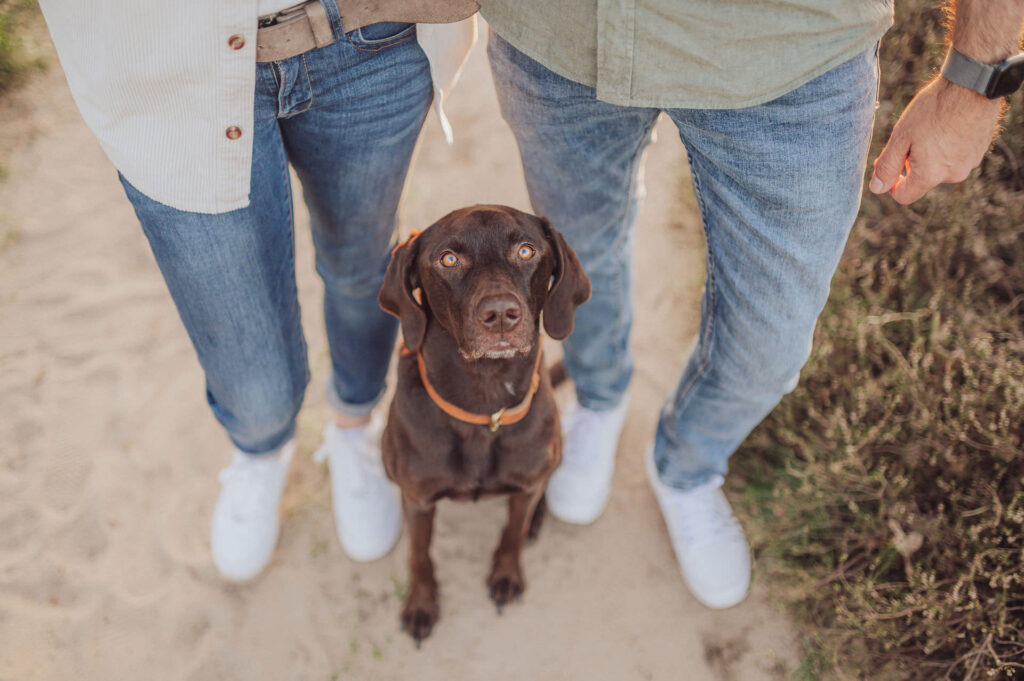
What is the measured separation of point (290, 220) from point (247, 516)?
1379 millimetres

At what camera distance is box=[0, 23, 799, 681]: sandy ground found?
2775 millimetres

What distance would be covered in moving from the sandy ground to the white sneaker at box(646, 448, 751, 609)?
0.09 metres

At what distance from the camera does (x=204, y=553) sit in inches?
118

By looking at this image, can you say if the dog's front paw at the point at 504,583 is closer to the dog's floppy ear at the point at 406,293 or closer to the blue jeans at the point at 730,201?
the blue jeans at the point at 730,201

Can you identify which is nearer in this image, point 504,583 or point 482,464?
point 482,464

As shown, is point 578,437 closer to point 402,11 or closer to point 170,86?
point 402,11

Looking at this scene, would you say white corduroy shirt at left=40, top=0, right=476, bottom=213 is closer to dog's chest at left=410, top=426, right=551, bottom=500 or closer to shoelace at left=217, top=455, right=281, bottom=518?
dog's chest at left=410, top=426, right=551, bottom=500

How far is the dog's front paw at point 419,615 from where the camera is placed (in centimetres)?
279

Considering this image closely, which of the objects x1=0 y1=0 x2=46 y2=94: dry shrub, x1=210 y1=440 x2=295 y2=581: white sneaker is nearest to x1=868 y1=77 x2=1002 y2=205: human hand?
x1=210 y1=440 x2=295 y2=581: white sneaker

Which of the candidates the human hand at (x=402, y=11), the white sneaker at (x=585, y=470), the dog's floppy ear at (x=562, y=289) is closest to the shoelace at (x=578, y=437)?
the white sneaker at (x=585, y=470)

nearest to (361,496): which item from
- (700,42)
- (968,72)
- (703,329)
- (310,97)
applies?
(703,329)

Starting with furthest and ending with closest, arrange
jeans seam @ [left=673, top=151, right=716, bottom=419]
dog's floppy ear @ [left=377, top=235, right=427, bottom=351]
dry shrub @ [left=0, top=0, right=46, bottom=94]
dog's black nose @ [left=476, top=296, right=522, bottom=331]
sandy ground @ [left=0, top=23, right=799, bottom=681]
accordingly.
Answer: dry shrub @ [left=0, top=0, right=46, bottom=94] → sandy ground @ [left=0, top=23, right=799, bottom=681] → dog's floppy ear @ [left=377, top=235, right=427, bottom=351] → jeans seam @ [left=673, top=151, right=716, bottom=419] → dog's black nose @ [left=476, top=296, right=522, bottom=331]

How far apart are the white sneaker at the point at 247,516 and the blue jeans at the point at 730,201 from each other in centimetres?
144

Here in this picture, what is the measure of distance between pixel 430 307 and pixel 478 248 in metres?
0.26
